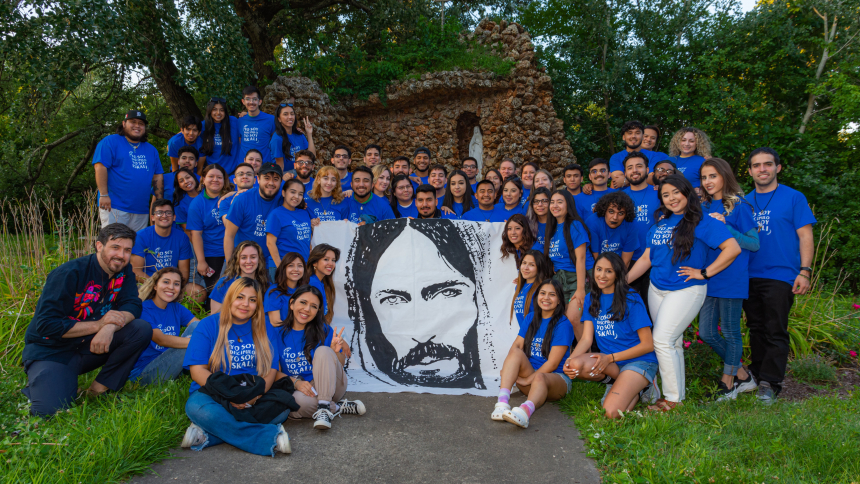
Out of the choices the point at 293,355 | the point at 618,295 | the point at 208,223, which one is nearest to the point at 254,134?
the point at 208,223

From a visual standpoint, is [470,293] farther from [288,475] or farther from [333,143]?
[333,143]

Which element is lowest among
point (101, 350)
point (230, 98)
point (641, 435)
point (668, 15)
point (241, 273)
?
point (641, 435)

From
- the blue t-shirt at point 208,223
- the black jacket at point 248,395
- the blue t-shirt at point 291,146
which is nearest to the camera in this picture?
the black jacket at point 248,395

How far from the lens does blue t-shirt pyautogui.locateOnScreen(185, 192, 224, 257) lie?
527 cm

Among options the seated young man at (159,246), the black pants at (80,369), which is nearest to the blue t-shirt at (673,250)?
the black pants at (80,369)

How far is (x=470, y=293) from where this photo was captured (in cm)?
505

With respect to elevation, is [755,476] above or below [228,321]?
below

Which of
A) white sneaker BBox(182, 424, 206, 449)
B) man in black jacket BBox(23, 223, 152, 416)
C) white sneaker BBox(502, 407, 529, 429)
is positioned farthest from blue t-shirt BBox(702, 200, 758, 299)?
man in black jacket BBox(23, 223, 152, 416)

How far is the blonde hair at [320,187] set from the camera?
5.37 metres

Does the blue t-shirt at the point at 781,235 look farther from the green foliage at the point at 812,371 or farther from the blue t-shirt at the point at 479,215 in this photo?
the blue t-shirt at the point at 479,215

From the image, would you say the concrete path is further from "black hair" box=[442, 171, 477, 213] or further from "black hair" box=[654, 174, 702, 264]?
"black hair" box=[442, 171, 477, 213]

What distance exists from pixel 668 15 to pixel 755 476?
15.8m

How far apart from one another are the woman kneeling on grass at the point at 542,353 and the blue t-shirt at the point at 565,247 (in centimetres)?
62

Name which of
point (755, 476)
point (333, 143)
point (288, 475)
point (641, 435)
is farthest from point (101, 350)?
point (333, 143)
